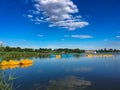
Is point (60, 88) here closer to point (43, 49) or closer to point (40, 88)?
point (40, 88)

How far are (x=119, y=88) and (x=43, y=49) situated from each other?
128 meters

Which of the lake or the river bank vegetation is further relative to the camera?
the river bank vegetation

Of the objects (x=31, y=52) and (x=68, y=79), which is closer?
(x=68, y=79)

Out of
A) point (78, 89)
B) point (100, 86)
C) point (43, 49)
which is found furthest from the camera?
point (43, 49)

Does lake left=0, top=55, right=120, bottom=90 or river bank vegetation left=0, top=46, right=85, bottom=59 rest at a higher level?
river bank vegetation left=0, top=46, right=85, bottom=59

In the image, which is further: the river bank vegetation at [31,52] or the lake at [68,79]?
the river bank vegetation at [31,52]

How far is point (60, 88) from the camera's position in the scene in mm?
18781

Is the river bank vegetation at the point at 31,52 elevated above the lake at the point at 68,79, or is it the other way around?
the river bank vegetation at the point at 31,52

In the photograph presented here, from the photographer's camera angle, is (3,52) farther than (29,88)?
No

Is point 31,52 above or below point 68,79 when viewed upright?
above

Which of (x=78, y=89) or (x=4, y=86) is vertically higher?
(x=4, y=86)

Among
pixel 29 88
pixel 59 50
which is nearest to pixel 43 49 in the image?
pixel 59 50

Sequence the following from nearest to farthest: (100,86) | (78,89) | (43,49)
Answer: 1. (78,89)
2. (100,86)
3. (43,49)

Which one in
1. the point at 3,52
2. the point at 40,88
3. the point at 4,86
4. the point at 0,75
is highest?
the point at 3,52
